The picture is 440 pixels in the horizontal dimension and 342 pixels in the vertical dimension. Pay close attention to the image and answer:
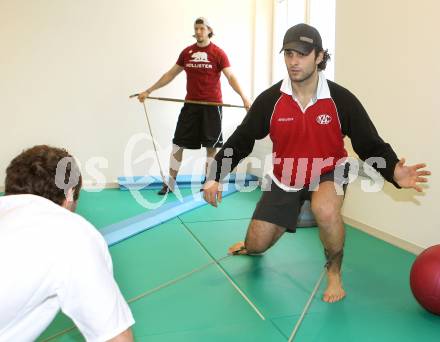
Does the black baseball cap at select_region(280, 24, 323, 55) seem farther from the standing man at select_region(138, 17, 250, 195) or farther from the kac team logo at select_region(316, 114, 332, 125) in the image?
the standing man at select_region(138, 17, 250, 195)

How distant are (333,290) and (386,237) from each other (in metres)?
1.22

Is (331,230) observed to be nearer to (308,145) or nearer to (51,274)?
(308,145)

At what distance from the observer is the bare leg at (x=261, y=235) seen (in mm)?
2691

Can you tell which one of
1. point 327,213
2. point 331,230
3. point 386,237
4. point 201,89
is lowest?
point 386,237

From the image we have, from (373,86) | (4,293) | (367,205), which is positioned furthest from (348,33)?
(4,293)

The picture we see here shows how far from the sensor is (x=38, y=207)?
1.04m

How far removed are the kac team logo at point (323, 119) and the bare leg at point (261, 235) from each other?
703 mm

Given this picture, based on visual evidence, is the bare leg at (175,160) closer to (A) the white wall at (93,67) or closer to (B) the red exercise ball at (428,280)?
(A) the white wall at (93,67)

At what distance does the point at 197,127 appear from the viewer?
5055 mm

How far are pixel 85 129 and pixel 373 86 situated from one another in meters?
3.63

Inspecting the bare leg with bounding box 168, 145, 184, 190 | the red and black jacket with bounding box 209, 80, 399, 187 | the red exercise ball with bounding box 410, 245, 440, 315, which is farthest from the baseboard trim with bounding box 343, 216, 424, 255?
the bare leg with bounding box 168, 145, 184, 190

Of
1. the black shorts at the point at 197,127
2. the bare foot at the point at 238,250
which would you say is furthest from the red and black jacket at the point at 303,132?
the black shorts at the point at 197,127

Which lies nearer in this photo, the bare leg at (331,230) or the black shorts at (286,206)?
the bare leg at (331,230)

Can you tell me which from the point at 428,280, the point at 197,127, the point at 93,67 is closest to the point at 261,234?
the point at 428,280
